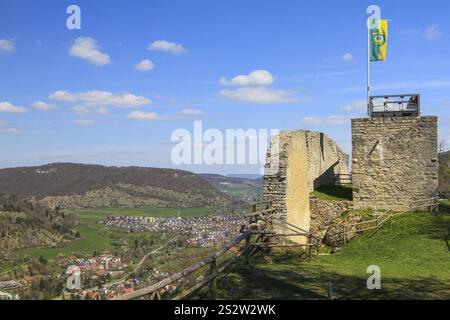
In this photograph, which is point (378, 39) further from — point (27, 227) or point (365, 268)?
point (27, 227)

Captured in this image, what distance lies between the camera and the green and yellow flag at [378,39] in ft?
63.6

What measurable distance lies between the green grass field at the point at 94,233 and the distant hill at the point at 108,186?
8.12m

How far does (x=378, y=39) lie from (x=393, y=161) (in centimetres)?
577

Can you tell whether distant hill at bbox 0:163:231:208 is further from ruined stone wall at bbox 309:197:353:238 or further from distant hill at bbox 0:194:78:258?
ruined stone wall at bbox 309:197:353:238

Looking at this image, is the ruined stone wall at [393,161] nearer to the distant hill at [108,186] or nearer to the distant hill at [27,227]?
the distant hill at [27,227]

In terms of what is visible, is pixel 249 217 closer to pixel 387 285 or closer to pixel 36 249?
pixel 387 285

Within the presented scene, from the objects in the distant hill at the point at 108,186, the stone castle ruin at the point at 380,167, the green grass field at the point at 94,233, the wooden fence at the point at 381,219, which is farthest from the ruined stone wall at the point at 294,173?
the distant hill at the point at 108,186

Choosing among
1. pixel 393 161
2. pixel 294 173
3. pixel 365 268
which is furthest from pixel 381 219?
pixel 365 268

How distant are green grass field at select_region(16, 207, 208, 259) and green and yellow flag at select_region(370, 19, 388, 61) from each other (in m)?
41.6

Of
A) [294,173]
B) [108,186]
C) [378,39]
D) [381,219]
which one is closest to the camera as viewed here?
[294,173]

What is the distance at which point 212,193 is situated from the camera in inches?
4491

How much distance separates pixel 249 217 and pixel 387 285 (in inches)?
202

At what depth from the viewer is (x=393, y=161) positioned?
17.8m

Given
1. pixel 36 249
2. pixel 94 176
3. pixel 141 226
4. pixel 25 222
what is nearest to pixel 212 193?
pixel 94 176
